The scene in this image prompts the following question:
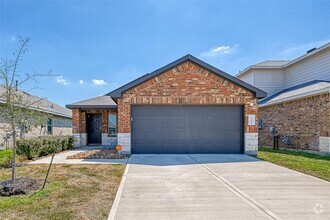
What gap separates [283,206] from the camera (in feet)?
13.7

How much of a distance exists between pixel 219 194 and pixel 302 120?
33.5 ft

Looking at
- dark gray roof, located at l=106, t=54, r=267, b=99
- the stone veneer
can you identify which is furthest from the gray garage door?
dark gray roof, located at l=106, t=54, r=267, b=99

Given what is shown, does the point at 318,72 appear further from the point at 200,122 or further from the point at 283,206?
the point at 283,206

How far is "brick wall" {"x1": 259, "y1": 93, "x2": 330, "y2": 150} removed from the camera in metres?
11.2

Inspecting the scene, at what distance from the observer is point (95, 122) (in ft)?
49.6

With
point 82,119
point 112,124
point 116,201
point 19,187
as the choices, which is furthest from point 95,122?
point 116,201

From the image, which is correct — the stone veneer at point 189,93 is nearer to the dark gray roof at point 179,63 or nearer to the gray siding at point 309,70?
the dark gray roof at point 179,63

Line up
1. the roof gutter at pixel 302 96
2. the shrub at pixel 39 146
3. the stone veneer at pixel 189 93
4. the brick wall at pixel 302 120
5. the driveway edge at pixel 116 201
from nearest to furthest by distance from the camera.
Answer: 1. the driveway edge at pixel 116 201
2. the shrub at pixel 39 146
3. the stone veneer at pixel 189 93
4. the roof gutter at pixel 302 96
5. the brick wall at pixel 302 120

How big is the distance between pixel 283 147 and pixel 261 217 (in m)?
12.4

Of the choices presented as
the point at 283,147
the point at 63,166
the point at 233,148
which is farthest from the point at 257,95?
the point at 63,166

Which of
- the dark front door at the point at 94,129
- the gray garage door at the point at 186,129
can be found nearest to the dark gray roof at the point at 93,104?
the dark front door at the point at 94,129

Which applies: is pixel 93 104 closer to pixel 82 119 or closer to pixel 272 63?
pixel 82 119

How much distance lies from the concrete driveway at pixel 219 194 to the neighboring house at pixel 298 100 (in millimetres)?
5809

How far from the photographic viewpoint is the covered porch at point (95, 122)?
1405 centimetres
